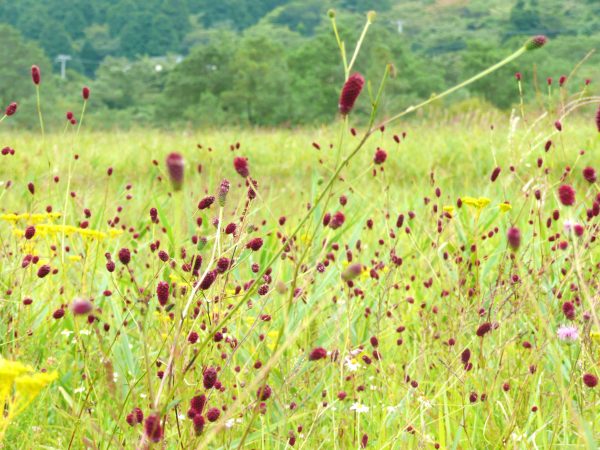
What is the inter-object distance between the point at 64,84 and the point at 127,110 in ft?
27.8

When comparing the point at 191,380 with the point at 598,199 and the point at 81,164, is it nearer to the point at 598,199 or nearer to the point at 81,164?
the point at 598,199

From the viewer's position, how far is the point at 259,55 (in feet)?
137

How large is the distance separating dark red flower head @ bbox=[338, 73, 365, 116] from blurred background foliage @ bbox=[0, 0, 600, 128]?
1205 cm

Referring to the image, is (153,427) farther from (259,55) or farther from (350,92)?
(259,55)

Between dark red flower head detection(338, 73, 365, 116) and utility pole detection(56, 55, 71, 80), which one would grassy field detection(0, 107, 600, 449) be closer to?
dark red flower head detection(338, 73, 365, 116)

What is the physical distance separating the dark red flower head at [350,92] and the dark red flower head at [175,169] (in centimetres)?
23

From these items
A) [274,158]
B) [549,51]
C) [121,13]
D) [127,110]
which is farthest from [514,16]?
[274,158]

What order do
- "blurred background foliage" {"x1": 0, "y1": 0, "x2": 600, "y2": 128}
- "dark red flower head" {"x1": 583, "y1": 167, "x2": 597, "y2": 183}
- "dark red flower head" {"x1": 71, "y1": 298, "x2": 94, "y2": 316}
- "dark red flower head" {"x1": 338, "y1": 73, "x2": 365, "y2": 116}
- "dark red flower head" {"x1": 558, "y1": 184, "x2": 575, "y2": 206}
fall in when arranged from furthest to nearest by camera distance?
"blurred background foliage" {"x1": 0, "y1": 0, "x2": 600, "y2": 128} → "dark red flower head" {"x1": 583, "y1": 167, "x2": 597, "y2": 183} → "dark red flower head" {"x1": 558, "y1": 184, "x2": 575, "y2": 206} → "dark red flower head" {"x1": 338, "y1": 73, "x2": 365, "y2": 116} → "dark red flower head" {"x1": 71, "y1": 298, "x2": 94, "y2": 316}

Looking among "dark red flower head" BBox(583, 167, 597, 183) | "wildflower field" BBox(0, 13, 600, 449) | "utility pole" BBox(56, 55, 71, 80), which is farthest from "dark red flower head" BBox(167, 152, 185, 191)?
"utility pole" BBox(56, 55, 71, 80)

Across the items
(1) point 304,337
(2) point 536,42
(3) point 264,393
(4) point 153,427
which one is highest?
(2) point 536,42

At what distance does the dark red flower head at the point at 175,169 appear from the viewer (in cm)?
79

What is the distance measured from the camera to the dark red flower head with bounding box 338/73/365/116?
0.92 m

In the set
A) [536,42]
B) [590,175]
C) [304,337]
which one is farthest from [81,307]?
[304,337]

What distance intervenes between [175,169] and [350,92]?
24cm
